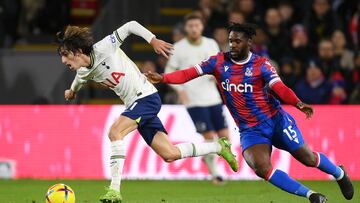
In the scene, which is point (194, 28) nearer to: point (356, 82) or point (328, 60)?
point (328, 60)

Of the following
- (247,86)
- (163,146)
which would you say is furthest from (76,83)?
(247,86)

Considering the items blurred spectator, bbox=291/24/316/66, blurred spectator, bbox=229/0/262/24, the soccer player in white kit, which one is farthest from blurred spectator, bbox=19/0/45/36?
the soccer player in white kit

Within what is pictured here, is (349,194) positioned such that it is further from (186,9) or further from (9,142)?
(186,9)

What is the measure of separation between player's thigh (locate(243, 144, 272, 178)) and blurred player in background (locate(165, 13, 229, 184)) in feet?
13.4

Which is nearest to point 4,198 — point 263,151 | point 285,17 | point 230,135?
point 263,151

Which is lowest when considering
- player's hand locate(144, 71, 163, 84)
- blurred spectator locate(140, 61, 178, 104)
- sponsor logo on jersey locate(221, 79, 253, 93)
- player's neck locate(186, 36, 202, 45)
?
blurred spectator locate(140, 61, 178, 104)

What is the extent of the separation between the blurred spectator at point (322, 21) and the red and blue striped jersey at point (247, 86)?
7138mm

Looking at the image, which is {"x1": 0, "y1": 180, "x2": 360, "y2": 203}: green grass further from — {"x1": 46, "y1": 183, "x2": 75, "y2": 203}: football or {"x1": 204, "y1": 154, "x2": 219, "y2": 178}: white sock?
{"x1": 46, "y1": 183, "x2": 75, "y2": 203}: football

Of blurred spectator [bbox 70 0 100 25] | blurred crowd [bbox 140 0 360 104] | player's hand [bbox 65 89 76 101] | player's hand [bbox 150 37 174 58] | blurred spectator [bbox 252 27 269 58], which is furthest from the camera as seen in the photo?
blurred spectator [bbox 70 0 100 25]

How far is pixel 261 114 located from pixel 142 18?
31.4 ft

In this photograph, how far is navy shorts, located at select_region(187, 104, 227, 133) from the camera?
579 inches

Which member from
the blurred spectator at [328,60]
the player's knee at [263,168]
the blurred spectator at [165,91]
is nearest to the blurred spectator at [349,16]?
the blurred spectator at [328,60]

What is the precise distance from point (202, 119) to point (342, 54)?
3.56m

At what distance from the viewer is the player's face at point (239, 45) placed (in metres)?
10.7
